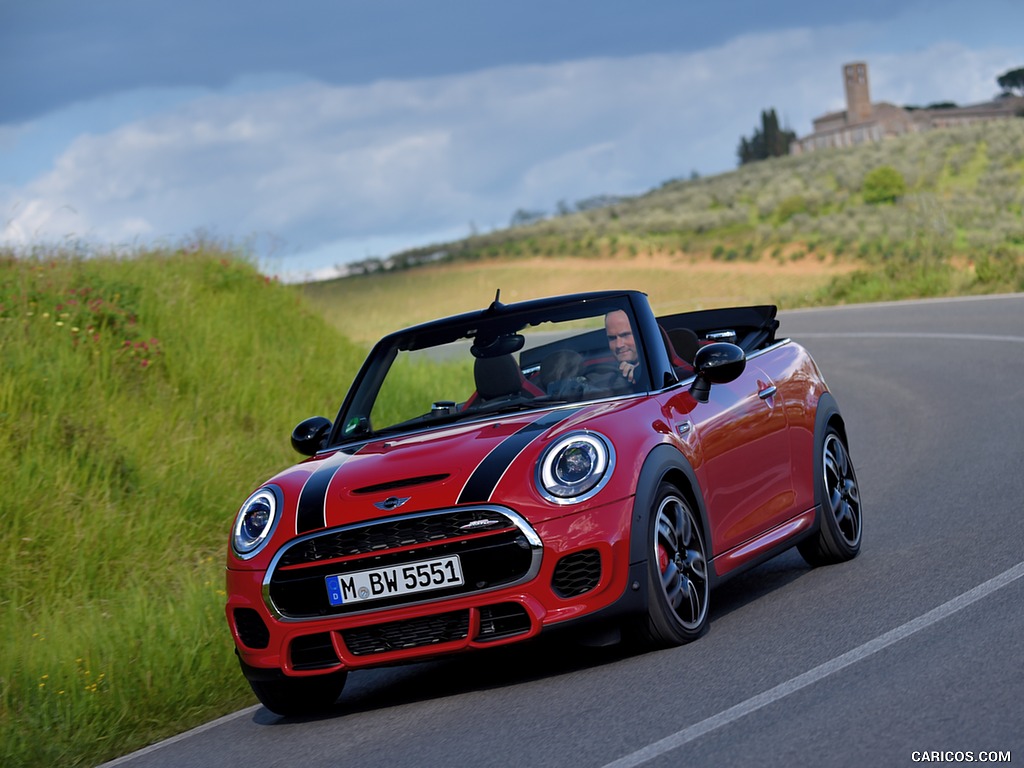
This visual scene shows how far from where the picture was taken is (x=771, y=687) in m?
5.29

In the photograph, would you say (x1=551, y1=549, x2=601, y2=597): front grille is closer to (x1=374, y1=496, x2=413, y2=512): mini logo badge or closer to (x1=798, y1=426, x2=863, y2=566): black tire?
(x1=374, y1=496, x2=413, y2=512): mini logo badge

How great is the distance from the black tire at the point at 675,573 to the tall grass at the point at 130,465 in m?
2.12

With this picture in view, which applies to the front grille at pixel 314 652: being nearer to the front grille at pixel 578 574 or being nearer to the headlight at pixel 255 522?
the headlight at pixel 255 522

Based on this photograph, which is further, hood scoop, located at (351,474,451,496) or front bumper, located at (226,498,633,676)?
hood scoop, located at (351,474,451,496)

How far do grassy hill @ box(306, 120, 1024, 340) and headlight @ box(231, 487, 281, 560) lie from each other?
84.7 feet

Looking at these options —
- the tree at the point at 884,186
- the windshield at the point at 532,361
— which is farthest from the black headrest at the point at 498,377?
the tree at the point at 884,186

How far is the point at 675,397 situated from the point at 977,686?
2.20m

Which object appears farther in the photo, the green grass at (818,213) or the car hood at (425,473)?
the green grass at (818,213)

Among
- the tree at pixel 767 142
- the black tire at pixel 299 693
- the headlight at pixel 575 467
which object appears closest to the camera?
the headlight at pixel 575 467

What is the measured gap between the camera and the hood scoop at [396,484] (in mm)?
5844

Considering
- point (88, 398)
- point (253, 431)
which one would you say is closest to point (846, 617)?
point (88, 398)

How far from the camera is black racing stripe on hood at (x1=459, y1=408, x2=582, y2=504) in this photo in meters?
5.71

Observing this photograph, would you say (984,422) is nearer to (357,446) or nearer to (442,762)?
(357,446)

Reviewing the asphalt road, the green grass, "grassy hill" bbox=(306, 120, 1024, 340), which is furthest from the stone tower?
the asphalt road
